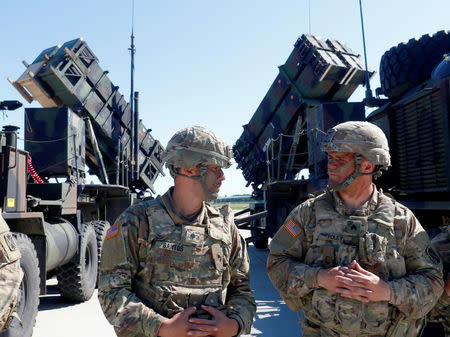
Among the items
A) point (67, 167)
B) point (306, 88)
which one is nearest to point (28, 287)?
point (67, 167)

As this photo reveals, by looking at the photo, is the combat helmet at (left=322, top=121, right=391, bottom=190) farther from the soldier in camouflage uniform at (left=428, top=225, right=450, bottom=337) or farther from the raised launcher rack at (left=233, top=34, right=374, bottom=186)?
the raised launcher rack at (left=233, top=34, right=374, bottom=186)

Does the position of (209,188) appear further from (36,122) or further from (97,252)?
(36,122)

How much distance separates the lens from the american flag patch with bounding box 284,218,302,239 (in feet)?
6.49

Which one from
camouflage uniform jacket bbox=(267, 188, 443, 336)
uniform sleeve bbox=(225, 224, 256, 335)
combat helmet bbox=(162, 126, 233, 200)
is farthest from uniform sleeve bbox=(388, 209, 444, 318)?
combat helmet bbox=(162, 126, 233, 200)

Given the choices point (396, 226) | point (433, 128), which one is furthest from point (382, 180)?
point (396, 226)

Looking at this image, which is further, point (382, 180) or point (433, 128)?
point (382, 180)

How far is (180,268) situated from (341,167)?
87 centimetres

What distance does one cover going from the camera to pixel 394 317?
1819mm

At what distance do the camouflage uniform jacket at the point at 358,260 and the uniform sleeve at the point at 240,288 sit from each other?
188 millimetres

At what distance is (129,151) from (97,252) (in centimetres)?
285

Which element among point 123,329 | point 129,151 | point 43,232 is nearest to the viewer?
point 123,329

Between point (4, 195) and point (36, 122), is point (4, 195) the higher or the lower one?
the lower one

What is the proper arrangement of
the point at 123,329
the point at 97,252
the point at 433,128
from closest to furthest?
the point at 123,329 → the point at 433,128 → the point at 97,252

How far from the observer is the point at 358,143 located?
1.96 metres
